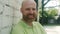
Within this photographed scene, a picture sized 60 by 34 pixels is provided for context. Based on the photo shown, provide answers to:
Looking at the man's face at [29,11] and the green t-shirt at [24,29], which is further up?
the man's face at [29,11]

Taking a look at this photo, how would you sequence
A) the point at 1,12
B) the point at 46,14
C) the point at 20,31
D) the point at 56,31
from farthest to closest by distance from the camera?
the point at 46,14
the point at 56,31
the point at 20,31
the point at 1,12

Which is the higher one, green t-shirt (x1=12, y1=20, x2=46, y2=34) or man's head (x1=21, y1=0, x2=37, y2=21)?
man's head (x1=21, y1=0, x2=37, y2=21)

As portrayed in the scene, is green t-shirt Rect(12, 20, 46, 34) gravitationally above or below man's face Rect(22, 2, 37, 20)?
below

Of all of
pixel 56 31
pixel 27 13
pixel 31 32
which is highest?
pixel 27 13

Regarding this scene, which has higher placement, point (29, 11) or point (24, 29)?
A: point (29, 11)

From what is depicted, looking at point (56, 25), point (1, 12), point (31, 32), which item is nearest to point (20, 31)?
point (31, 32)

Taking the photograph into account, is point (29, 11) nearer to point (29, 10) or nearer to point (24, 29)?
point (29, 10)

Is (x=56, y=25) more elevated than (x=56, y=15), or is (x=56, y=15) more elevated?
(x=56, y=15)

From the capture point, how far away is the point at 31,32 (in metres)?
1.15

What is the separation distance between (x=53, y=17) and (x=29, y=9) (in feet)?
7.25

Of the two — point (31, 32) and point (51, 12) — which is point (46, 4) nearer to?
point (51, 12)

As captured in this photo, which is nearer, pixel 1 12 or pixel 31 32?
pixel 1 12

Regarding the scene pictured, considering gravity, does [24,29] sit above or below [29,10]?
below

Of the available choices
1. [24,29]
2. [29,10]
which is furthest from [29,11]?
[24,29]
